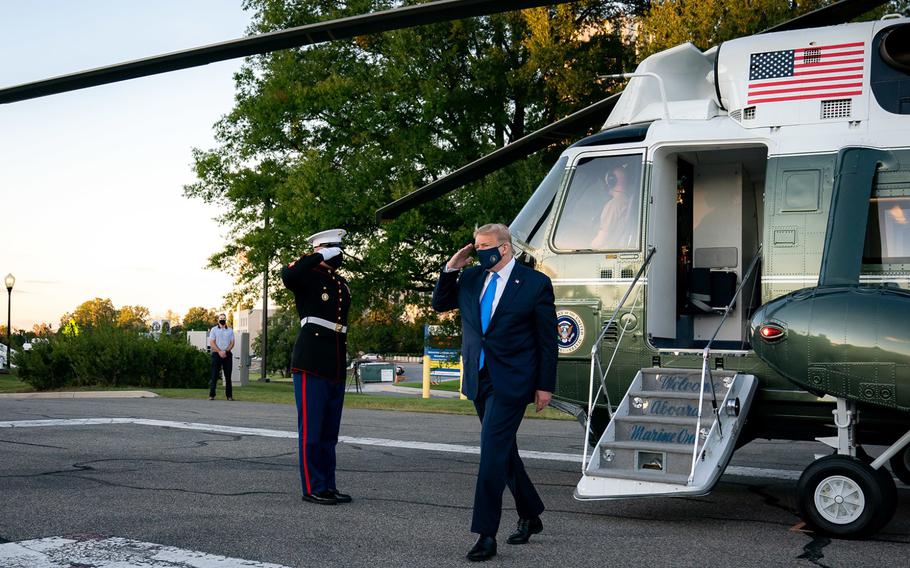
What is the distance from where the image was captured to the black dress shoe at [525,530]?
20.5ft

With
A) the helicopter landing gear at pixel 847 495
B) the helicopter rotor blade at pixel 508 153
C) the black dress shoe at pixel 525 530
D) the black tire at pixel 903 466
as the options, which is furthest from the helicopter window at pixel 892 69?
the black dress shoe at pixel 525 530

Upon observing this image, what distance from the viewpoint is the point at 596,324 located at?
845 cm

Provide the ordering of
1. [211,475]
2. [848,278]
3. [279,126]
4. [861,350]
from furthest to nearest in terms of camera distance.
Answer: [279,126], [211,475], [848,278], [861,350]

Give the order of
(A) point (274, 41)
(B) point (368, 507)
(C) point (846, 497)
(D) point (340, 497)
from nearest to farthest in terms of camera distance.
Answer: (A) point (274, 41) < (C) point (846, 497) < (B) point (368, 507) < (D) point (340, 497)

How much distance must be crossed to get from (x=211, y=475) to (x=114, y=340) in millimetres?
17553

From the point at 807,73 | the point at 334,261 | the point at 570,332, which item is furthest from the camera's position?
the point at 570,332

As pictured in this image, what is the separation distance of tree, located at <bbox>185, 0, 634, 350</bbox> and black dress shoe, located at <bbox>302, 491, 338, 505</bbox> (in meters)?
16.0

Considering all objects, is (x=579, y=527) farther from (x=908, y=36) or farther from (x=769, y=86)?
(x=908, y=36)

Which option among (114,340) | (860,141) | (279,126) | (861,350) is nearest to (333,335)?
(861,350)

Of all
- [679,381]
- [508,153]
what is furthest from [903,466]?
[508,153]

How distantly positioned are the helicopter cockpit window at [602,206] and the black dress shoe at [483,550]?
3559 mm

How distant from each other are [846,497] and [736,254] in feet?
10.8

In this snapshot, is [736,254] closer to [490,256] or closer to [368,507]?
[490,256]

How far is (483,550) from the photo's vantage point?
5730 mm
